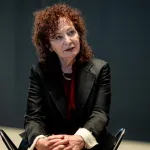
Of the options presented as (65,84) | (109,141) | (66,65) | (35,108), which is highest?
(66,65)

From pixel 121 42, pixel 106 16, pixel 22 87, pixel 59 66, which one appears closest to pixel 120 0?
pixel 106 16

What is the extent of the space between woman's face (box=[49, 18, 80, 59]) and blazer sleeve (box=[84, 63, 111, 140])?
0.65ft

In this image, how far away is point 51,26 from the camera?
1675 mm

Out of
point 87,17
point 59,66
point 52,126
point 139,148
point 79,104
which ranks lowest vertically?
point 139,148

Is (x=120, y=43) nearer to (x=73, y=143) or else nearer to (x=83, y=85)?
(x=83, y=85)

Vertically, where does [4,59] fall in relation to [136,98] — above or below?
above

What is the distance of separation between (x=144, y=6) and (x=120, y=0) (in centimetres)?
26

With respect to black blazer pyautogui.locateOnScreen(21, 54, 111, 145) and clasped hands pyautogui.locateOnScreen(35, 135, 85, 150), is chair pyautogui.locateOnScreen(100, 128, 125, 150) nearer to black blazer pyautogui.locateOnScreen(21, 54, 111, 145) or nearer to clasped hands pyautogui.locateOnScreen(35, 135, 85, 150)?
black blazer pyautogui.locateOnScreen(21, 54, 111, 145)

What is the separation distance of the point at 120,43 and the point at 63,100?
1.78m

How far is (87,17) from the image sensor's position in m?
3.43

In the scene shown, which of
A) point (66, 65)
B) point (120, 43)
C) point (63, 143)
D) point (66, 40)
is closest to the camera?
point (63, 143)

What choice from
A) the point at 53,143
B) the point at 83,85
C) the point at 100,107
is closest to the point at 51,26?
the point at 83,85

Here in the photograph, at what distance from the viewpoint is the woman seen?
1.67 meters

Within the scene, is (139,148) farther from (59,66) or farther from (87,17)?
(59,66)
